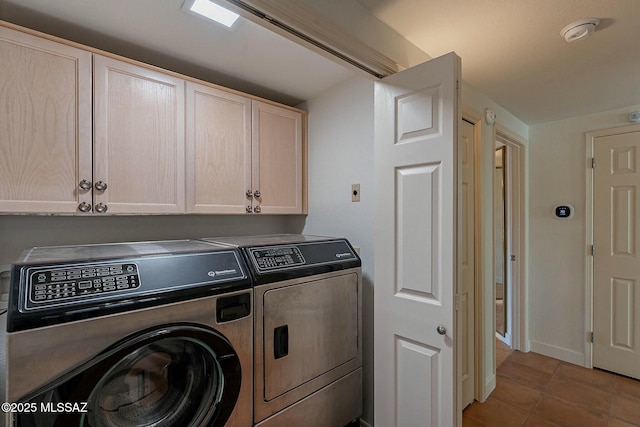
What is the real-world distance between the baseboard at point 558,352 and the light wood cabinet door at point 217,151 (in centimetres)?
309

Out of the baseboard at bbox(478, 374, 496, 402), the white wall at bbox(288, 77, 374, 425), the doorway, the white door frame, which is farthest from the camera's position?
the doorway

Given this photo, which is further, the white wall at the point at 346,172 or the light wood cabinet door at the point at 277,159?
the light wood cabinet door at the point at 277,159

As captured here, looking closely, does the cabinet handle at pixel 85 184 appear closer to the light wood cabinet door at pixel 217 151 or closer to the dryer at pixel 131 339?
the dryer at pixel 131 339

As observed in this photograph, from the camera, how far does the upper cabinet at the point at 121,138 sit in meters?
1.21

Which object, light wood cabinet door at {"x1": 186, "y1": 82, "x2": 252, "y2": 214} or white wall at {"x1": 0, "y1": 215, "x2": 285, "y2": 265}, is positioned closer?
white wall at {"x1": 0, "y1": 215, "x2": 285, "y2": 265}

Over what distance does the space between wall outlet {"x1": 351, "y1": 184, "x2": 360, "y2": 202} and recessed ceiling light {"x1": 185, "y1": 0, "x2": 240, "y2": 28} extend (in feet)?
3.57

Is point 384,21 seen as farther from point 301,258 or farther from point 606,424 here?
point 606,424

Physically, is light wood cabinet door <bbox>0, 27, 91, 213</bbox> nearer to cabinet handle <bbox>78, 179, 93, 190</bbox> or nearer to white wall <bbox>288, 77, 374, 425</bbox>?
cabinet handle <bbox>78, 179, 93, 190</bbox>

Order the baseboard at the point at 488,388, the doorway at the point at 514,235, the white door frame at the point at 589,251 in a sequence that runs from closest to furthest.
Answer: the baseboard at the point at 488,388 → the white door frame at the point at 589,251 → the doorway at the point at 514,235

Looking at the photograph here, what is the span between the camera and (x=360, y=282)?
1.73 metres

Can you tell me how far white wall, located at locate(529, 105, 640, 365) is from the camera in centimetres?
266

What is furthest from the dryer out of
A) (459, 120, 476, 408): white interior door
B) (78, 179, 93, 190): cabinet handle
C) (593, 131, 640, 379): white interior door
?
(593, 131, 640, 379): white interior door

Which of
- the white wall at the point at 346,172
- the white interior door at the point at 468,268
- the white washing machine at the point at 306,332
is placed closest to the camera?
the white washing machine at the point at 306,332

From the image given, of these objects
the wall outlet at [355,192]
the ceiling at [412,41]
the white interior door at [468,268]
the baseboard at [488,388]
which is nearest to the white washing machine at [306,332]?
the wall outlet at [355,192]
